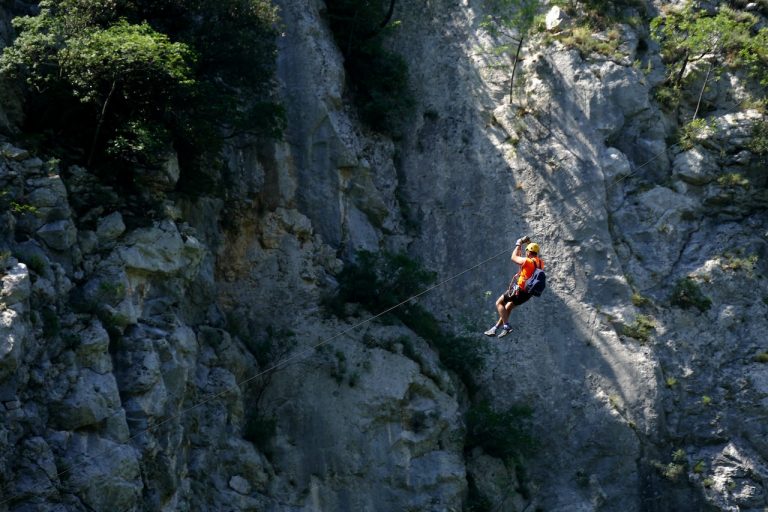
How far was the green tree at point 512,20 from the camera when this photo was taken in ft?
90.3

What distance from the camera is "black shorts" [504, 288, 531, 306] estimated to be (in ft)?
64.1

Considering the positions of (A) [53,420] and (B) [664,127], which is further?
(B) [664,127]

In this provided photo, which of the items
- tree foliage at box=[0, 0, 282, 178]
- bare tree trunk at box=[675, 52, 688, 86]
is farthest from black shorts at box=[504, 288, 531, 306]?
bare tree trunk at box=[675, 52, 688, 86]

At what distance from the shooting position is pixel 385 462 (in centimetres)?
2198

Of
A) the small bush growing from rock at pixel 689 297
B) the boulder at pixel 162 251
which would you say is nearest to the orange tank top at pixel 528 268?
the boulder at pixel 162 251

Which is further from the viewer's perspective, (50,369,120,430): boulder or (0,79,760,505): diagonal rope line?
(50,369,120,430): boulder

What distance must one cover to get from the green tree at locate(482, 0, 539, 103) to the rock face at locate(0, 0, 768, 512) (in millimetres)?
431

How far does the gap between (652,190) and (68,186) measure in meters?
14.5

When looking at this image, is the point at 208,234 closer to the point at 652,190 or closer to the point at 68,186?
the point at 68,186

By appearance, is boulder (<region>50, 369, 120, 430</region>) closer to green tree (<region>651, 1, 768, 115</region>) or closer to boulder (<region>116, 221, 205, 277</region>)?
boulder (<region>116, 221, 205, 277</region>)

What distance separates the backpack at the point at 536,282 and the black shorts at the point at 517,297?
0.23 m

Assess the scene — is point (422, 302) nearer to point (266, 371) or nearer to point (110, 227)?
point (266, 371)

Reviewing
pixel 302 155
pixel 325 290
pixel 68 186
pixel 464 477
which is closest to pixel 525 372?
pixel 464 477

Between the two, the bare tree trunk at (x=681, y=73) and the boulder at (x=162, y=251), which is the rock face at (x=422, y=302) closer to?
the boulder at (x=162, y=251)
